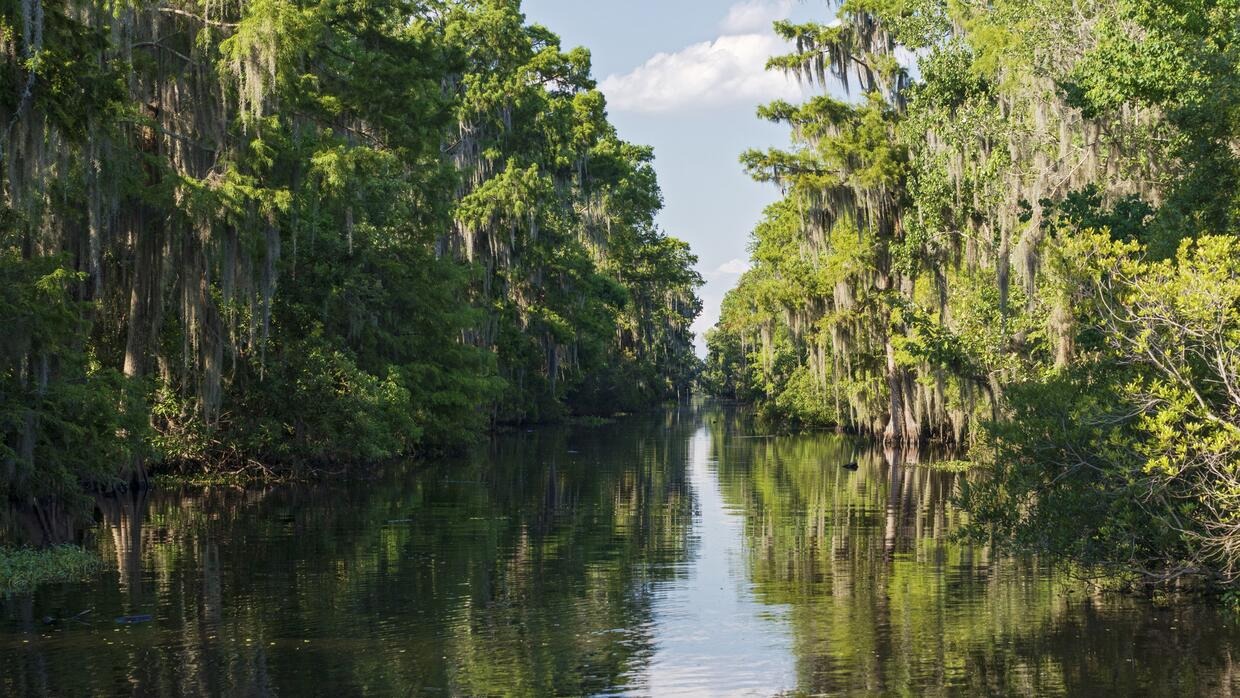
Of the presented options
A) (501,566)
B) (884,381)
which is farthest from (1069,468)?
(884,381)

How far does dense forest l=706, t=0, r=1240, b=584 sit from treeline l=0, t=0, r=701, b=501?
10.9 m

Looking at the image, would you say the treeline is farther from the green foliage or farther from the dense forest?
the dense forest

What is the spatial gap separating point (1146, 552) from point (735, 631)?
4.58m

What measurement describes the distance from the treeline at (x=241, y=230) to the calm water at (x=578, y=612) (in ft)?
9.54

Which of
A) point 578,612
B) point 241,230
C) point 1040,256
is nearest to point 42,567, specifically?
point 578,612

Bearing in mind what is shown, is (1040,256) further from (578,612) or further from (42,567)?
(42,567)

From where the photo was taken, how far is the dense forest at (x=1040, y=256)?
13492 mm

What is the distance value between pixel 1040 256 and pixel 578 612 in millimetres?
18060

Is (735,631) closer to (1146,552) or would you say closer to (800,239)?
(1146,552)

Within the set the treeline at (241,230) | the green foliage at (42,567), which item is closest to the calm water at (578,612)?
the green foliage at (42,567)

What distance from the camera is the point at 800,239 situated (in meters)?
45.2

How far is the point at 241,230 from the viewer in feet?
83.3

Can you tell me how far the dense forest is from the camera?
44.3 ft

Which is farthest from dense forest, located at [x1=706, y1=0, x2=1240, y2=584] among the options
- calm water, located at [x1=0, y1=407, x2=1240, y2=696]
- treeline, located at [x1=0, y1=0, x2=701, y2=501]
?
treeline, located at [x1=0, y1=0, x2=701, y2=501]
